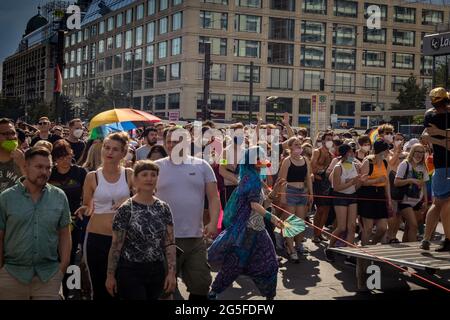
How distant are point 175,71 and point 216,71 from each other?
473cm

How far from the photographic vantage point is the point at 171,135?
5.78 m

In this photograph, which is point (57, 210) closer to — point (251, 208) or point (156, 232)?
point (156, 232)

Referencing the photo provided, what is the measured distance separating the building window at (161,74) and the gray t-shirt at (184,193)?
60098 millimetres

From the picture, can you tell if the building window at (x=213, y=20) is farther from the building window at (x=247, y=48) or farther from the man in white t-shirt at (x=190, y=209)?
the man in white t-shirt at (x=190, y=209)

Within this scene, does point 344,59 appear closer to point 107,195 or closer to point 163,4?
point 163,4

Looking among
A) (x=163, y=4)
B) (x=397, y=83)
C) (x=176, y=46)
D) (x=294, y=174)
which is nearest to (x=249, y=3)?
(x=176, y=46)

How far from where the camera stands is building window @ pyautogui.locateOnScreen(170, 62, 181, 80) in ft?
203

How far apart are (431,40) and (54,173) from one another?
31.2 metres

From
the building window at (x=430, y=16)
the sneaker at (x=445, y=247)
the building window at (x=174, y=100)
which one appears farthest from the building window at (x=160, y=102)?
the sneaker at (x=445, y=247)

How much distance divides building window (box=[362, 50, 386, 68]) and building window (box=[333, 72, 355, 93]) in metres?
2.54

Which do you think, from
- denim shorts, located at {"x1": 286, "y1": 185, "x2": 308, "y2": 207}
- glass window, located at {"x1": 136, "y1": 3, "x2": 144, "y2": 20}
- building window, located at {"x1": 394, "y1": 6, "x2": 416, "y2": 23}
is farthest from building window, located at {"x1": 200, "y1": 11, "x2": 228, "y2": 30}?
denim shorts, located at {"x1": 286, "y1": 185, "x2": 308, "y2": 207}

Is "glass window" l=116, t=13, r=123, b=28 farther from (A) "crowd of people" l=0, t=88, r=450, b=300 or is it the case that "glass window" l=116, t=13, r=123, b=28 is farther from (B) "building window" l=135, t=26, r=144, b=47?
(A) "crowd of people" l=0, t=88, r=450, b=300
